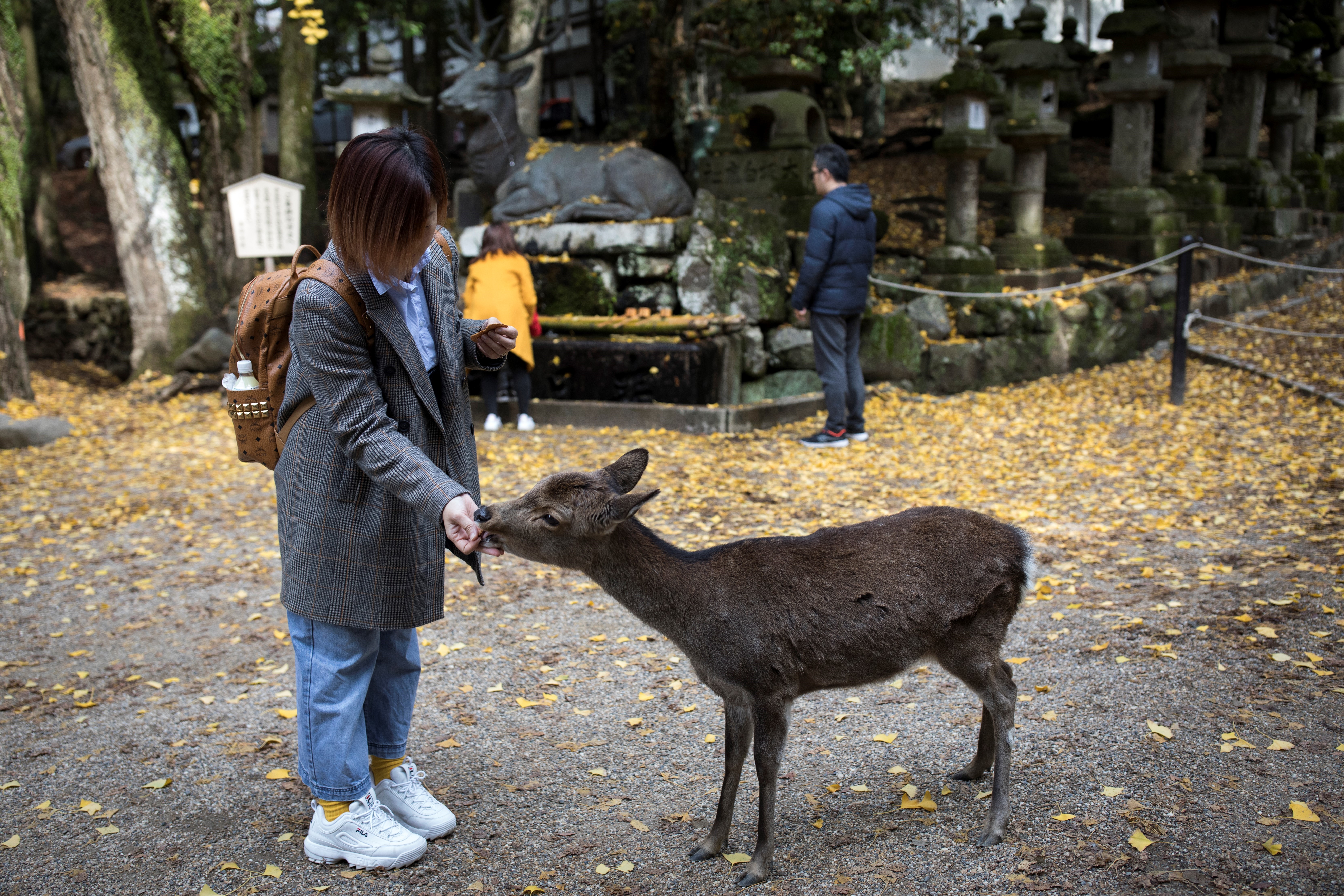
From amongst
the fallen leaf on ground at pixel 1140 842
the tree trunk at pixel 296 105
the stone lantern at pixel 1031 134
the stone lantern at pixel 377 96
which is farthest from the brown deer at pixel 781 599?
the tree trunk at pixel 296 105

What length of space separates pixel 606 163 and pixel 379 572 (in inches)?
315

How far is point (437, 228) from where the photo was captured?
9.01 feet

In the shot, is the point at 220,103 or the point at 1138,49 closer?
the point at 220,103

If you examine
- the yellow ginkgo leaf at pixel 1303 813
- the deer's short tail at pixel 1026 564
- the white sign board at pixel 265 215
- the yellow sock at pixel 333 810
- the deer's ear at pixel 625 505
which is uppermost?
the white sign board at pixel 265 215

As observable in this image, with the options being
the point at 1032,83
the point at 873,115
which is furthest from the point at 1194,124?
the point at 873,115

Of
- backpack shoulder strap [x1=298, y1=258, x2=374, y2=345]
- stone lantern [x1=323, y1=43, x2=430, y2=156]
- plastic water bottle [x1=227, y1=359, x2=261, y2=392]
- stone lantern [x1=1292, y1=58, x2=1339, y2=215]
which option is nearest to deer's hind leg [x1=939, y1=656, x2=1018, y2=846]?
backpack shoulder strap [x1=298, y1=258, x2=374, y2=345]

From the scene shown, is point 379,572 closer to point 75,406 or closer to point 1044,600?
point 1044,600

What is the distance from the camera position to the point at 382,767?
3.03 m

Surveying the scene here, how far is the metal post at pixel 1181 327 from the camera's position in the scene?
8.59 m

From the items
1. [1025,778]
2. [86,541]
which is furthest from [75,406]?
[1025,778]

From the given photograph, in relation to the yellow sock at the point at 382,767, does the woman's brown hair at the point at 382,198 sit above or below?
above

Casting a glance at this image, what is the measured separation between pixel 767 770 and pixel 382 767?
1198 mm

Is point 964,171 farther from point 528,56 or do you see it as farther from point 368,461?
point 368,461

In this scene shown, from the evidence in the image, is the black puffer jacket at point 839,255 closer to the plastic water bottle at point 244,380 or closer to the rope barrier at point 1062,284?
the rope barrier at point 1062,284
